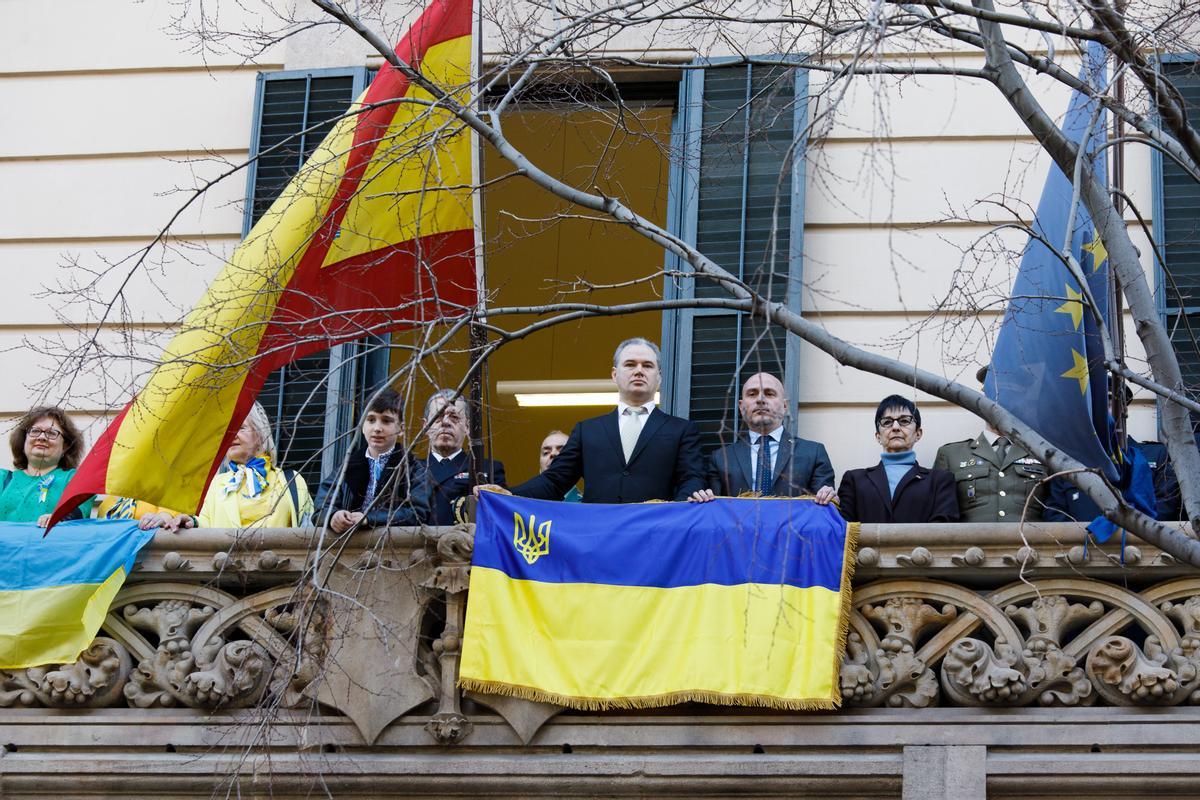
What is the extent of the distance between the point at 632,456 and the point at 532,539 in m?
0.79

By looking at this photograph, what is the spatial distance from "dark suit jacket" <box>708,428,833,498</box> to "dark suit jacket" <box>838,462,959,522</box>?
0.16 m

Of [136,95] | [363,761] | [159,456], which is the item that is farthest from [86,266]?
[363,761]

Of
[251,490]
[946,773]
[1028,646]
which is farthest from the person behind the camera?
[251,490]

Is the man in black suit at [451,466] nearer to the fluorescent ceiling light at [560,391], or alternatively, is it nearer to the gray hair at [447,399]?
the gray hair at [447,399]

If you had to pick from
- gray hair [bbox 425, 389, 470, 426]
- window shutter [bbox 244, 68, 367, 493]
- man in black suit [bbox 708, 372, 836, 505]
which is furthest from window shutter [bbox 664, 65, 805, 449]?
gray hair [bbox 425, 389, 470, 426]

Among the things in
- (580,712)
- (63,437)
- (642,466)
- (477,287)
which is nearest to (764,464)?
(642,466)

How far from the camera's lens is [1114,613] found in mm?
11383

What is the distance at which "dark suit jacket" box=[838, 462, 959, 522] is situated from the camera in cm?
1193

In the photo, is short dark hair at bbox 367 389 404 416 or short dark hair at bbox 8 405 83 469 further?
short dark hair at bbox 8 405 83 469

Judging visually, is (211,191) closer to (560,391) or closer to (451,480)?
(451,480)

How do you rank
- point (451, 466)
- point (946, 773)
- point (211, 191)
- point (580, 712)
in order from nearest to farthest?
point (946, 773)
point (580, 712)
point (451, 466)
point (211, 191)

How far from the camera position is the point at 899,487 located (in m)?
12.1

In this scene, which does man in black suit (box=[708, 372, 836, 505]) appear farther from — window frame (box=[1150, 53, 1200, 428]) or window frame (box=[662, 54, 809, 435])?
window frame (box=[1150, 53, 1200, 428])

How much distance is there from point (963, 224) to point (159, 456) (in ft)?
16.8
